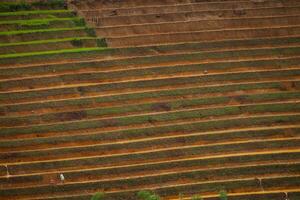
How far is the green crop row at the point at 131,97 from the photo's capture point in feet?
67.1

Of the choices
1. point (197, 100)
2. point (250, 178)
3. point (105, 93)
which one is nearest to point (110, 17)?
point (105, 93)

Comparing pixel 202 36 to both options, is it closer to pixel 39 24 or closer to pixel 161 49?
pixel 161 49

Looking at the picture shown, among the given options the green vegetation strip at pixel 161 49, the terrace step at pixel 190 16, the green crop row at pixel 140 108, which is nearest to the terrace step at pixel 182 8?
the terrace step at pixel 190 16

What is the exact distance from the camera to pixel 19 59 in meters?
21.6

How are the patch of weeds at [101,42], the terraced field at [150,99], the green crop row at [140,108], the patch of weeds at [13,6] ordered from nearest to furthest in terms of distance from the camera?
the terraced field at [150,99] → the green crop row at [140,108] → the patch of weeds at [101,42] → the patch of weeds at [13,6]

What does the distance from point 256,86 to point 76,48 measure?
27.4ft

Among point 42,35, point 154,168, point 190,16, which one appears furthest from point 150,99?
point 42,35

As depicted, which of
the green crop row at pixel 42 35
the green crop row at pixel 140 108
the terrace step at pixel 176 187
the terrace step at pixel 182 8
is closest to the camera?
the terrace step at pixel 176 187

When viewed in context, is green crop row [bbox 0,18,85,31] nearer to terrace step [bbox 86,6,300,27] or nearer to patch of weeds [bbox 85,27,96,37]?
patch of weeds [bbox 85,27,96,37]

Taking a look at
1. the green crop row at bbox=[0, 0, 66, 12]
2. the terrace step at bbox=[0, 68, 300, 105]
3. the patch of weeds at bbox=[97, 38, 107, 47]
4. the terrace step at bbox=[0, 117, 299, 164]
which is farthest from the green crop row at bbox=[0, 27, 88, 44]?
the terrace step at bbox=[0, 117, 299, 164]

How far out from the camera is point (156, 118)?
67.7 ft

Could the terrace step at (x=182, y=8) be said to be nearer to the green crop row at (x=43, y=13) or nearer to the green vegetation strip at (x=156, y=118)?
the green crop row at (x=43, y=13)

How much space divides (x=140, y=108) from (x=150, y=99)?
70 cm

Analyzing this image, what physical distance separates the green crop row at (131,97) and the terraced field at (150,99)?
45 millimetres
